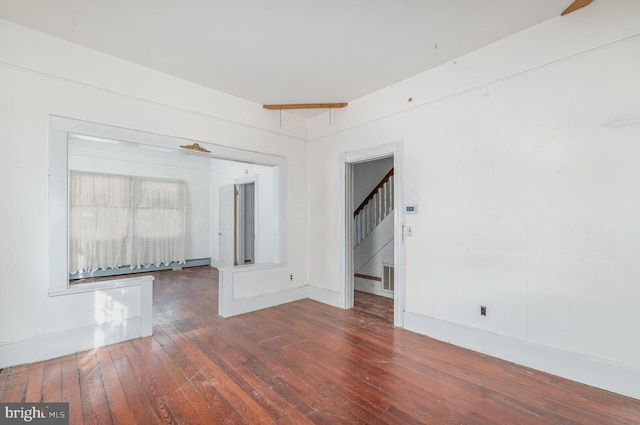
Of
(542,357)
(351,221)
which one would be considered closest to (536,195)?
(542,357)

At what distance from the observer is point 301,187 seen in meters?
5.01

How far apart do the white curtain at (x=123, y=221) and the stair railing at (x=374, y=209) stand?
191 inches

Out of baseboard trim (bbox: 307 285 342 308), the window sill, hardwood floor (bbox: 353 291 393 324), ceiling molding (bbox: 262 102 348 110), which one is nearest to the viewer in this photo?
the window sill

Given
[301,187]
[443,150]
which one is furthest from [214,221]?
[443,150]

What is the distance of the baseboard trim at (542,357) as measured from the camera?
7.27ft

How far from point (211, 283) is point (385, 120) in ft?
15.6

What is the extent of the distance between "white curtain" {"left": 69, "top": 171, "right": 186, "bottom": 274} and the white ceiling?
4631 mm

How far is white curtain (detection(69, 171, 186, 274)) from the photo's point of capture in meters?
6.30

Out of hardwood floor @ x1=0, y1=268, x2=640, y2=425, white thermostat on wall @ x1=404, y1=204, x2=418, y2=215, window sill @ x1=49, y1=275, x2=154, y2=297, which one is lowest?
hardwood floor @ x1=0, y1=268, x2=640, y2=425

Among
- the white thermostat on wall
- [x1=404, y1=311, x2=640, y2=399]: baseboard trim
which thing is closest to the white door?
the white thermostat on wall

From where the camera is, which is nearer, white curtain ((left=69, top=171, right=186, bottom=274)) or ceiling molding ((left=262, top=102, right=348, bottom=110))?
ceiling molding ((left=262, top=102, right=348, bottom=110))

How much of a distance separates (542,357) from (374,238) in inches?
126

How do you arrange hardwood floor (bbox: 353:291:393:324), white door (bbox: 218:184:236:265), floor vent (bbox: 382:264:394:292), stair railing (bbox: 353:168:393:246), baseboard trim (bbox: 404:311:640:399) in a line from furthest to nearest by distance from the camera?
white door (bbox: 218:184:236:265), stair railing (bbox: 353:168:393:246), floor vent (bbox: 382:264:394:292), hardwood floor (bbox: 353:291:393:324), baseboard trim (bbox: 404:311:640:399)

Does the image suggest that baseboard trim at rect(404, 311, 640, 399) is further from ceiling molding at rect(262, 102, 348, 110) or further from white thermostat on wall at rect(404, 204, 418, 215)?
ceiling molding at rect(262, 102, 348, 110)
